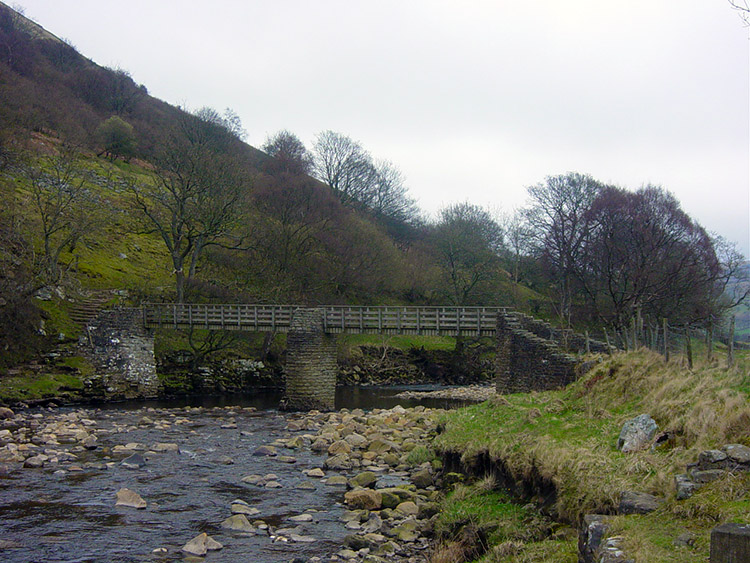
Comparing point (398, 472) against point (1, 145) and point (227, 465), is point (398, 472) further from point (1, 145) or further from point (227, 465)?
point (1, 145)

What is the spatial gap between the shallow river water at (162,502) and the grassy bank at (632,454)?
379 cm

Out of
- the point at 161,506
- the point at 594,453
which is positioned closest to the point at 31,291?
the point at 161,506

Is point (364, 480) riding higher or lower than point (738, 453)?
lower

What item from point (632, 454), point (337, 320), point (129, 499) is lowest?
point (129, 499)

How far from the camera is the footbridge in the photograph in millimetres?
25672

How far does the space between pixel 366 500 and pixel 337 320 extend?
18.6 metres

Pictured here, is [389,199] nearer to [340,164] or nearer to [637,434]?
[340,164]

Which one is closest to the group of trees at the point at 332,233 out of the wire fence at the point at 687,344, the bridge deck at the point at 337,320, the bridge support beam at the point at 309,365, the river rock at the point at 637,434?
the bridge deck at the point at 337,320

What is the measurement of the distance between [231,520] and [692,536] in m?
8.78

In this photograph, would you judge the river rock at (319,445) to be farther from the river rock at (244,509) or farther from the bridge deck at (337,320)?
the bridge deck at (337,320)

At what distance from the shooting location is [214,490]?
15312 millimetres

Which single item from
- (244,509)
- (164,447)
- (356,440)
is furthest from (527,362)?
(244,509)

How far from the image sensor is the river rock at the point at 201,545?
11.0m

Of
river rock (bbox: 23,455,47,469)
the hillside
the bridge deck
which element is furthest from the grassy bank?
the hillside
